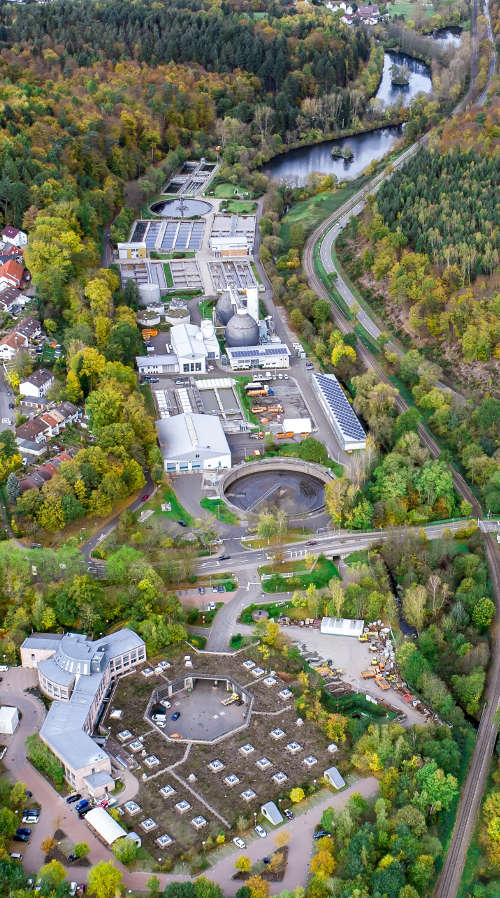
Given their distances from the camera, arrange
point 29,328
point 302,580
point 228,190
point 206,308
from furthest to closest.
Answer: point 228,190, point 206,308, point 29,328, point 302,580

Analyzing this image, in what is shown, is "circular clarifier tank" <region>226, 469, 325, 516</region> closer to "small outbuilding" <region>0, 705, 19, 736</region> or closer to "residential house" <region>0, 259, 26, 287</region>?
"small outbuilding" <region>0, 705, 19, 736</region>

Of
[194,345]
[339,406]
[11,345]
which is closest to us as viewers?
[339,406]

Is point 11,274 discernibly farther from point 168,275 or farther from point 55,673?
point 55,673

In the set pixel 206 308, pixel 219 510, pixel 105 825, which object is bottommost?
pixel 206 308

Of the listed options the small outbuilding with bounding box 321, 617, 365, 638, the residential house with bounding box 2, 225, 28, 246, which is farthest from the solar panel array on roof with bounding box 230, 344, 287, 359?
the small outbuilding with bounding box 321, 617, 365, 638

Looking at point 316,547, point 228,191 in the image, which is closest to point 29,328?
point 316,547

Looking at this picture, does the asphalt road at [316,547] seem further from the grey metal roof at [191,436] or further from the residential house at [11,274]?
the residential house at [11,274]

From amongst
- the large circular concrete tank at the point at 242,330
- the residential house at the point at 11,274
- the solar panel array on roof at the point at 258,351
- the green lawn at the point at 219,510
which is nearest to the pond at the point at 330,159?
the large circular concrete tank at the point at 242,330

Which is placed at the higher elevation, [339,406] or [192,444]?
[192,444]
